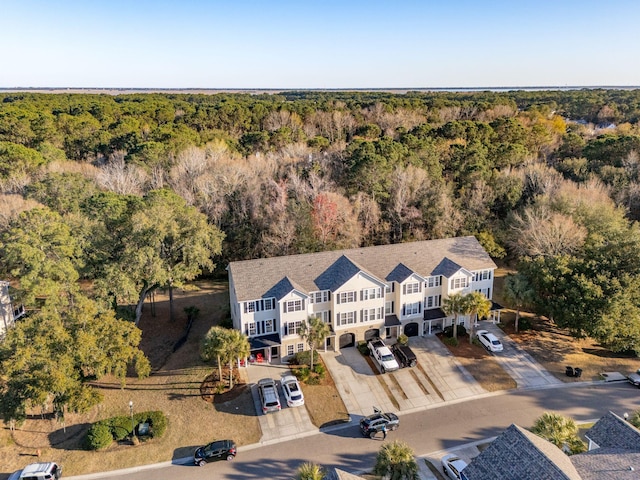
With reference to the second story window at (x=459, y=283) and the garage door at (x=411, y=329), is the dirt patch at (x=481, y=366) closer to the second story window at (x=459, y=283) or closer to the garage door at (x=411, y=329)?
the garage door at (x=411, y=329)

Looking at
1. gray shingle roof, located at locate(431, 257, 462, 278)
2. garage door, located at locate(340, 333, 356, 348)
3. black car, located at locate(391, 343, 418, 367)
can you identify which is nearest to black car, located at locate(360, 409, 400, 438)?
black car, located at locate(391, 343, 418, 367)

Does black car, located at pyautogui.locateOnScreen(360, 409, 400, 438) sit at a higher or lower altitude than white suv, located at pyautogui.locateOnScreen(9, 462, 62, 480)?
lower

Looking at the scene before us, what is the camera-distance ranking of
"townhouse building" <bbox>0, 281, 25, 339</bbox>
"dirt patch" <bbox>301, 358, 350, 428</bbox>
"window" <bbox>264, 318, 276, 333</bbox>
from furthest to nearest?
"townhouse building" <bbox>0, 281, 25, 339</bbox> < "window" <bbox>264, 318, 276, 333</bbox> < "dirt patch" <bbox>301, 358, 350, 428</bbox>

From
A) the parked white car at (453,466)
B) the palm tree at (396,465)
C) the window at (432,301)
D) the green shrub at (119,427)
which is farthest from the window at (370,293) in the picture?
the green shrub at (119,427)

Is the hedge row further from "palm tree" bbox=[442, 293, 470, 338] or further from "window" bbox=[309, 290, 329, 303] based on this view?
"palm tree" bbox=[442, 293, 470, 338]

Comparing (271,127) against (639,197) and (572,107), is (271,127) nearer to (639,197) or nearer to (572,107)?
(639,197)

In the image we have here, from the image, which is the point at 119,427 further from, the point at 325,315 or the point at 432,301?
the point at 432,301
